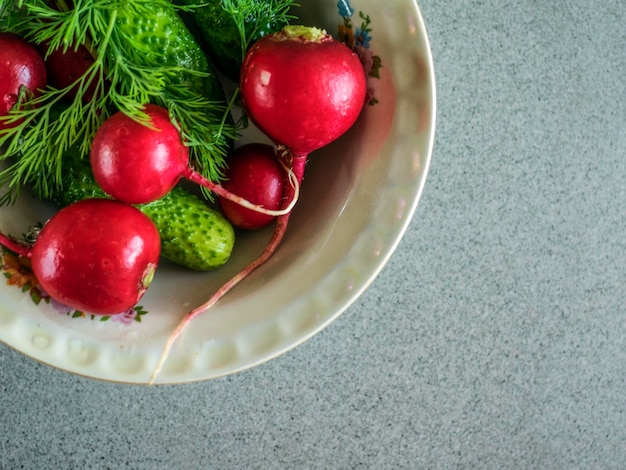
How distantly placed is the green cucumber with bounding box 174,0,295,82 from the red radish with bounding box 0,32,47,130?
6.5 inches

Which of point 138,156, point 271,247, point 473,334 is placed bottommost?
point 473,334


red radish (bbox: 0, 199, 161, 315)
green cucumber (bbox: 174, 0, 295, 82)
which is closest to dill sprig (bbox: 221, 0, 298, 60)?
green cucumber (bbox: 174, 0, 295, 82)

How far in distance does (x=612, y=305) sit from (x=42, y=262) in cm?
79

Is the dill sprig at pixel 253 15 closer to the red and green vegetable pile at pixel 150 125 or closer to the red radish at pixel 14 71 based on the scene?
the red and green vegetable pile at pixel 150 125

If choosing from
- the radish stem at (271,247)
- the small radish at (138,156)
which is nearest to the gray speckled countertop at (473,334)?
the radish stem at (271,247)

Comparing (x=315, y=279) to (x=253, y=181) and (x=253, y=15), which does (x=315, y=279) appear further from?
(x=253, y=15)

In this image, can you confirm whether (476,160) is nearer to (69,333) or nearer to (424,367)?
(424,367)

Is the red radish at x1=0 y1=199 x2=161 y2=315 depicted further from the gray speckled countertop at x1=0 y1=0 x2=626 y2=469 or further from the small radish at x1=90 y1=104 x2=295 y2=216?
the gray speckled countertop at x1=0 y1=0 x2=626 y2=469

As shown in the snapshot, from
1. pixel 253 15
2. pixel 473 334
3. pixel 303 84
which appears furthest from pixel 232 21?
pixel 473 334

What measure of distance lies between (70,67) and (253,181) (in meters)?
0.23

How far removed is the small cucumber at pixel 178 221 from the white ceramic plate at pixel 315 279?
0.05 metres

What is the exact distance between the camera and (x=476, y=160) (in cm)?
92

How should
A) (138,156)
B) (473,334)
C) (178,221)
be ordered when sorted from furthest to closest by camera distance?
(473,334) → (178,221) → (138,156)

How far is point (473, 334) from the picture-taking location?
929 millimetres
